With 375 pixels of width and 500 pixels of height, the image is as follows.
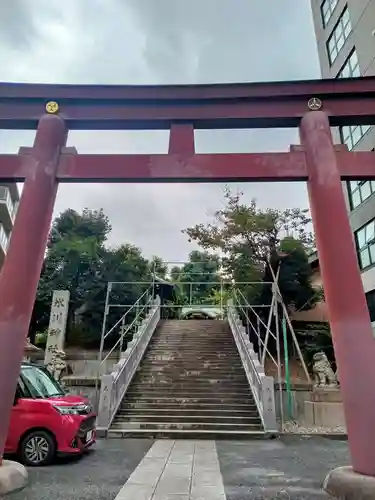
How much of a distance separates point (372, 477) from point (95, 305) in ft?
50.3

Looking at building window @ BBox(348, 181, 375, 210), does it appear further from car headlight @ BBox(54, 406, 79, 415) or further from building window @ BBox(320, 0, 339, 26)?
car headlight @ BBox(54, 406, 79, 415)

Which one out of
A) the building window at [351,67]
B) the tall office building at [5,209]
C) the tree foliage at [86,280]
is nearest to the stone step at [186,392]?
the tree foliage at [86,280]

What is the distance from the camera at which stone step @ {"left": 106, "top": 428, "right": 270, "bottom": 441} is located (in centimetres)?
1011

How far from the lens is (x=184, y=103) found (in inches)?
266

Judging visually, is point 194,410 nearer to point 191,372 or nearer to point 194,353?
point 191,372

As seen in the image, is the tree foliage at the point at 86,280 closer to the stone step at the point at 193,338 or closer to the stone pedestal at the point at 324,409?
the stone step at the point at 193,338

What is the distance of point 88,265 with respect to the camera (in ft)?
64.8

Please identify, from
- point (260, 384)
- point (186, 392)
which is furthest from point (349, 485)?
point (186, 392)

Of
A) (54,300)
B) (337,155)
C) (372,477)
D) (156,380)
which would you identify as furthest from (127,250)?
(372,477)

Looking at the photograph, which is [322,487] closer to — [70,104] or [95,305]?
[70,104]

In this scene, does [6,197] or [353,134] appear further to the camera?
[6,197]

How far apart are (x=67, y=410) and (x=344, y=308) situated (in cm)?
491

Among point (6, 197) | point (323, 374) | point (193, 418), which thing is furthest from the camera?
point (6, 197)

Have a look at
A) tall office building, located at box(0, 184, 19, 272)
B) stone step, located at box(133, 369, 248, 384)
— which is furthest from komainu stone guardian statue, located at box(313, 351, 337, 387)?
tall office building, located at box(0, 184, 19, 272)
